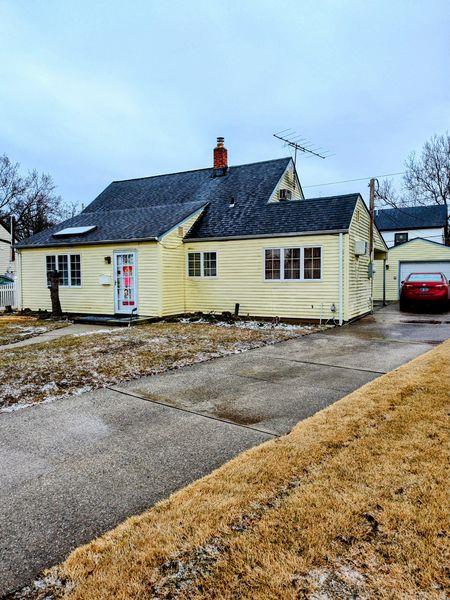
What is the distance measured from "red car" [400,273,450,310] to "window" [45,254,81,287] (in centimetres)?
1302

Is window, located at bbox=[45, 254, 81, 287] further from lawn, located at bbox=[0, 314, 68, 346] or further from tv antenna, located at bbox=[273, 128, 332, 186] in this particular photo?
tv antenna, located at bbox=[273, 128, 332, 186]

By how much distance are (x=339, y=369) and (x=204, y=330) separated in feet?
17.5

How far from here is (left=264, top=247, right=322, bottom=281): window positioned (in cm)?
1286

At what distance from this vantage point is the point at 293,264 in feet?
43.3

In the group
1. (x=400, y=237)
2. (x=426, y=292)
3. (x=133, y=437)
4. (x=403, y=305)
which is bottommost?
(x=133, y=437)

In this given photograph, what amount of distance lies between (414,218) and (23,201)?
37.9 metres

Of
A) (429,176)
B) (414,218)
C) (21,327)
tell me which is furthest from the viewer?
(429,176)

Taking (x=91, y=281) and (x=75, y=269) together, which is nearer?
(x=91, y=281)

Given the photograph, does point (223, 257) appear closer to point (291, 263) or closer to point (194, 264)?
point (194, 264)

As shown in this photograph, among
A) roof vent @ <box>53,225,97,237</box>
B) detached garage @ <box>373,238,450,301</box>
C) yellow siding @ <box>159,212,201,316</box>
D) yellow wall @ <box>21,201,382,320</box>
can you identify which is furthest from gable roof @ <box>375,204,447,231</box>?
roof vent @ <box>53,225,97,237</box>

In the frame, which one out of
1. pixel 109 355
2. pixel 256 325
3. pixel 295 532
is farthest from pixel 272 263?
pixel 295 532

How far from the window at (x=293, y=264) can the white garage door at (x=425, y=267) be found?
11.2m

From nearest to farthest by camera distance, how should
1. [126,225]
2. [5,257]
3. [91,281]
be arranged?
→ [91,281]
[126,225]
[5,257]

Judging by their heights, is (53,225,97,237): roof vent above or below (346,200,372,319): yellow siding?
above
